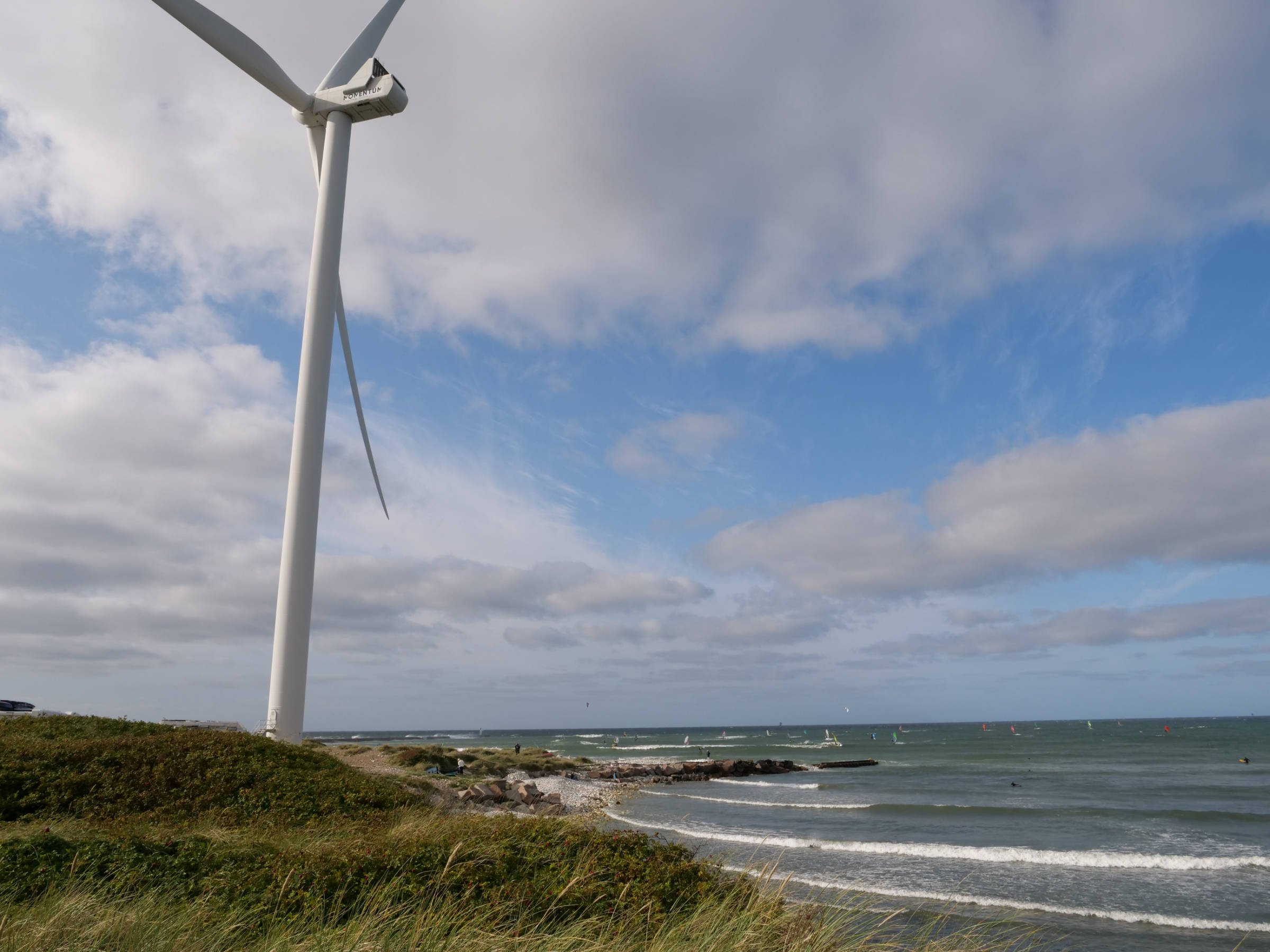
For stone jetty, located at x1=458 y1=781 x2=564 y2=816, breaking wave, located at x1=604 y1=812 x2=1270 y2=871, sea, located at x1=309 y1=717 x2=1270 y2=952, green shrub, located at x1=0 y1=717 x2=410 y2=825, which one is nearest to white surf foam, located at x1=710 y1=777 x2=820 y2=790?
sea, located at x1=309 y1=717 x2=1270 y2=952

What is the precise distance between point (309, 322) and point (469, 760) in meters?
41.1

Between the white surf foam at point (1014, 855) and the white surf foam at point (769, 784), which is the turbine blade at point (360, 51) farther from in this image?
the white surf foam at point (769, 784)

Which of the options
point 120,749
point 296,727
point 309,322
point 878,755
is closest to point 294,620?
point 296,727

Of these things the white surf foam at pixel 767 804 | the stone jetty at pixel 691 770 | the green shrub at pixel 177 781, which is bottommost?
the stone jetty at pixel 691 770

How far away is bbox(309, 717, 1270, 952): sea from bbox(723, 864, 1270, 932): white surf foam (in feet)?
0.21

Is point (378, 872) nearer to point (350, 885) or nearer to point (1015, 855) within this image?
point (350, 885)

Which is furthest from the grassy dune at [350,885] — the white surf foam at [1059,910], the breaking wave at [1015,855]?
the breaking wave at [1015,855]

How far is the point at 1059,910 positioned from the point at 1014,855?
797 centimetres

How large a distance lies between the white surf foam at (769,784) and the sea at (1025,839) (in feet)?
1.31

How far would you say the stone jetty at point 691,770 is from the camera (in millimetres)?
62562

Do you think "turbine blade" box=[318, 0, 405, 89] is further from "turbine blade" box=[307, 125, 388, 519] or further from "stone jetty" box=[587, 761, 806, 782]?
"stone jetty" box=[587, 761, 806, 782]

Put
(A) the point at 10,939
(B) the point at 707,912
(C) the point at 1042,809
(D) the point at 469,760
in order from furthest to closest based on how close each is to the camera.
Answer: (D) the point at 469,760 < (C) the point at 1042,809 < (B) the point at 707,912 < (A) the point at 10,939

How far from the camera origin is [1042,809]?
36906mm

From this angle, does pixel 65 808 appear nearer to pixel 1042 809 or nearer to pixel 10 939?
pixel 10 939
